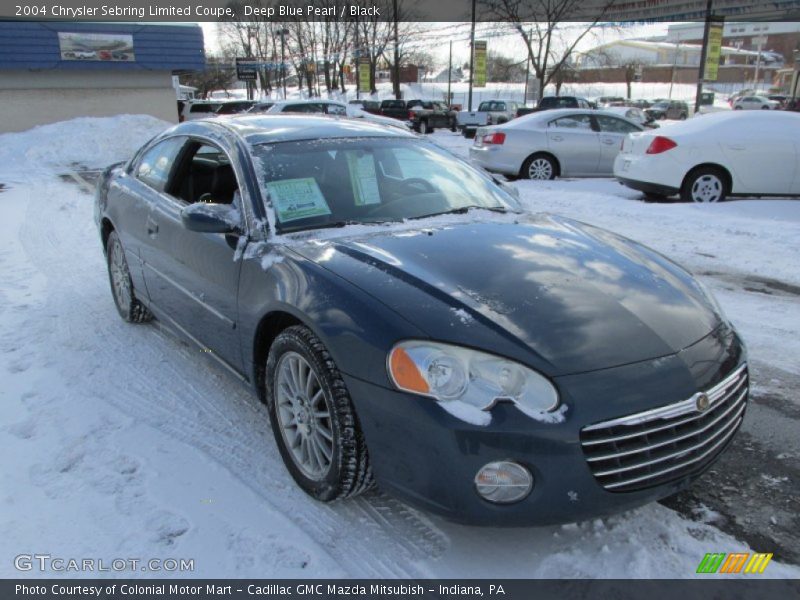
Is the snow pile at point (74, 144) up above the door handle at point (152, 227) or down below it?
below

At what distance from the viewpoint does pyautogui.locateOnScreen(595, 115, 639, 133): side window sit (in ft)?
40.4

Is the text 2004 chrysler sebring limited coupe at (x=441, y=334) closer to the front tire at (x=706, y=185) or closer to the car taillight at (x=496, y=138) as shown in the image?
the front tire at (x=706, y=185)

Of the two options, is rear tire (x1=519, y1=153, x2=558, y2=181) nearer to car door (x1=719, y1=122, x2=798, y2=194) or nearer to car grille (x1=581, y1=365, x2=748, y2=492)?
car door (x1=719, y1=122, x2=798, y2=194)

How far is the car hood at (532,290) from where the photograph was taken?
7.08 feet

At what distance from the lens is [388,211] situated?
3301mm

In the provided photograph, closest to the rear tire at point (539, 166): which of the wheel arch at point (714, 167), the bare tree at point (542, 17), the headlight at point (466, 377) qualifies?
the wheel arch at point (714, 167)

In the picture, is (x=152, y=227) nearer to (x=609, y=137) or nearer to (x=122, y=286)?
(x=122, y=286)

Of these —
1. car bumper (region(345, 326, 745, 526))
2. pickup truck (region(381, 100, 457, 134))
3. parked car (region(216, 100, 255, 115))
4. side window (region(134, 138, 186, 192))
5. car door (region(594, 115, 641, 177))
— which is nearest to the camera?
car bumper (region(345, 326, 745, 526))

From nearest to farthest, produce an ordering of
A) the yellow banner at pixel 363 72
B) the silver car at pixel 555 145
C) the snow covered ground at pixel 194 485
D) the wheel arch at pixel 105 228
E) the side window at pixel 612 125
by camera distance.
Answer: the snow covered ground at pixel 194 485
the wheel arch at pixel 105 228
the silver car at pixel 555 145
the side window at pixel 612 125
the yellow banner at pixel 363 72

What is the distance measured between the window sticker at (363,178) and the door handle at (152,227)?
4.39 ft

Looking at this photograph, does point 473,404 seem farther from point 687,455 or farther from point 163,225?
point 163,225

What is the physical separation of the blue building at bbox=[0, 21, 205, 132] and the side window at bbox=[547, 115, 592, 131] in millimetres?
14863

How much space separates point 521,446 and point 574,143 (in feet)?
36.3

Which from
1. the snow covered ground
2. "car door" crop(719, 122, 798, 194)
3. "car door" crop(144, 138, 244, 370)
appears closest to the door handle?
"car door" crop(144, 138, 244, 370)
